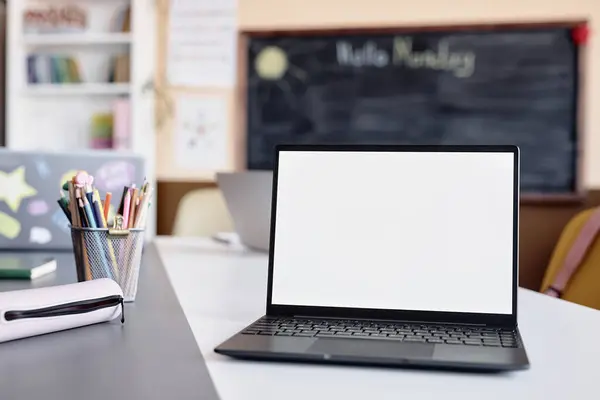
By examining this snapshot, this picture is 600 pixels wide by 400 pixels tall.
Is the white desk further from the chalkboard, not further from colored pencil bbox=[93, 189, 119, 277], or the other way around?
the chalkboard

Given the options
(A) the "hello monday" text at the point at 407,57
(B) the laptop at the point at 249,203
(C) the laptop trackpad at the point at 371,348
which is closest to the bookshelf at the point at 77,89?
(A) the "hello monday" text at the point at 407,57

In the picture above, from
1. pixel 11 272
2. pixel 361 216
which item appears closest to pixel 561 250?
pixel 361 216

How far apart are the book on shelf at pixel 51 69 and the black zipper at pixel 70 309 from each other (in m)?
2.83

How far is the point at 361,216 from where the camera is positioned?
91 centimetres

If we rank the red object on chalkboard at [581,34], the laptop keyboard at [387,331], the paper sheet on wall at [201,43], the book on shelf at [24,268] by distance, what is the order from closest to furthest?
1. the laptop keyboard at [387,331]
2. the book on shelf at [24,268]
3. the red object on chalkboard at [581,34]
4. the paper sheet on wall at [201,43]

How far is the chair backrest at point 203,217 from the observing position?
9.25ft

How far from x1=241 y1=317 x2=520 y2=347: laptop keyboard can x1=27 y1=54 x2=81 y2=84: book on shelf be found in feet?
9.56

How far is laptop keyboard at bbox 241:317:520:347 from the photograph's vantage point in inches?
30.0

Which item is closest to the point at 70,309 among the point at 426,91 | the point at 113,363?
the point at 113,363

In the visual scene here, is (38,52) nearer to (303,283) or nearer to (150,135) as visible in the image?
(150,135)

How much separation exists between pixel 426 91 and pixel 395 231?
2.62m

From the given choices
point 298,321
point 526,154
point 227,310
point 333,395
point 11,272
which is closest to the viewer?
point 333,395

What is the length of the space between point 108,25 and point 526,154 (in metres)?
2.08

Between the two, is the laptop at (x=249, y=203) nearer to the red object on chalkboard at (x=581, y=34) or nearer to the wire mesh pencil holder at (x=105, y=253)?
the wire mesh pencil holder at (x=105, y=253)
